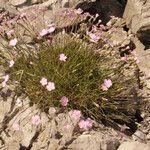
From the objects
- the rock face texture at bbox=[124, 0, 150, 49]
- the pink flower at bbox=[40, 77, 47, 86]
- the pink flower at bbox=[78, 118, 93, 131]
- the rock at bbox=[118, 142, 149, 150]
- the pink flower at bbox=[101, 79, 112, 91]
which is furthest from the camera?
the rock face texture at bbox=[124, 0, 150, 49]

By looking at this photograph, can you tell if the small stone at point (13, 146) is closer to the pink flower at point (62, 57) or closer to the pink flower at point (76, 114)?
the pink flower at point (76, 114)

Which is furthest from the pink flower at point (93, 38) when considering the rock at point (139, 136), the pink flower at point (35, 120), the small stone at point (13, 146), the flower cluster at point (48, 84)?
the small stone at point (13, 146)

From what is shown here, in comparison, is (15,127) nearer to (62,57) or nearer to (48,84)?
(48,84)

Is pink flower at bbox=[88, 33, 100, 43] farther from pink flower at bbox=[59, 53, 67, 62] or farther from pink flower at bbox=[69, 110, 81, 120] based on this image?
pink flower at bbox=[69, 110, 81, 120]

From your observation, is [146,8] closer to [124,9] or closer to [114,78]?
[124,9]

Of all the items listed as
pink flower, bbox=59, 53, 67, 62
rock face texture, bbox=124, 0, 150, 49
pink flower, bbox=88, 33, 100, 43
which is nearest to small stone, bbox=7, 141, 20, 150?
pink flower, bbox=59, 53, 67, 62

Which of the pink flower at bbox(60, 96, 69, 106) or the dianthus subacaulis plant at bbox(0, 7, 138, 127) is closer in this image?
the pink flower at bbox(60, 96, 69, 106)

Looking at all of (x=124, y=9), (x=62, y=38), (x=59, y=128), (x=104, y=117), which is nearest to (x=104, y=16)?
(x=124, y=9)
